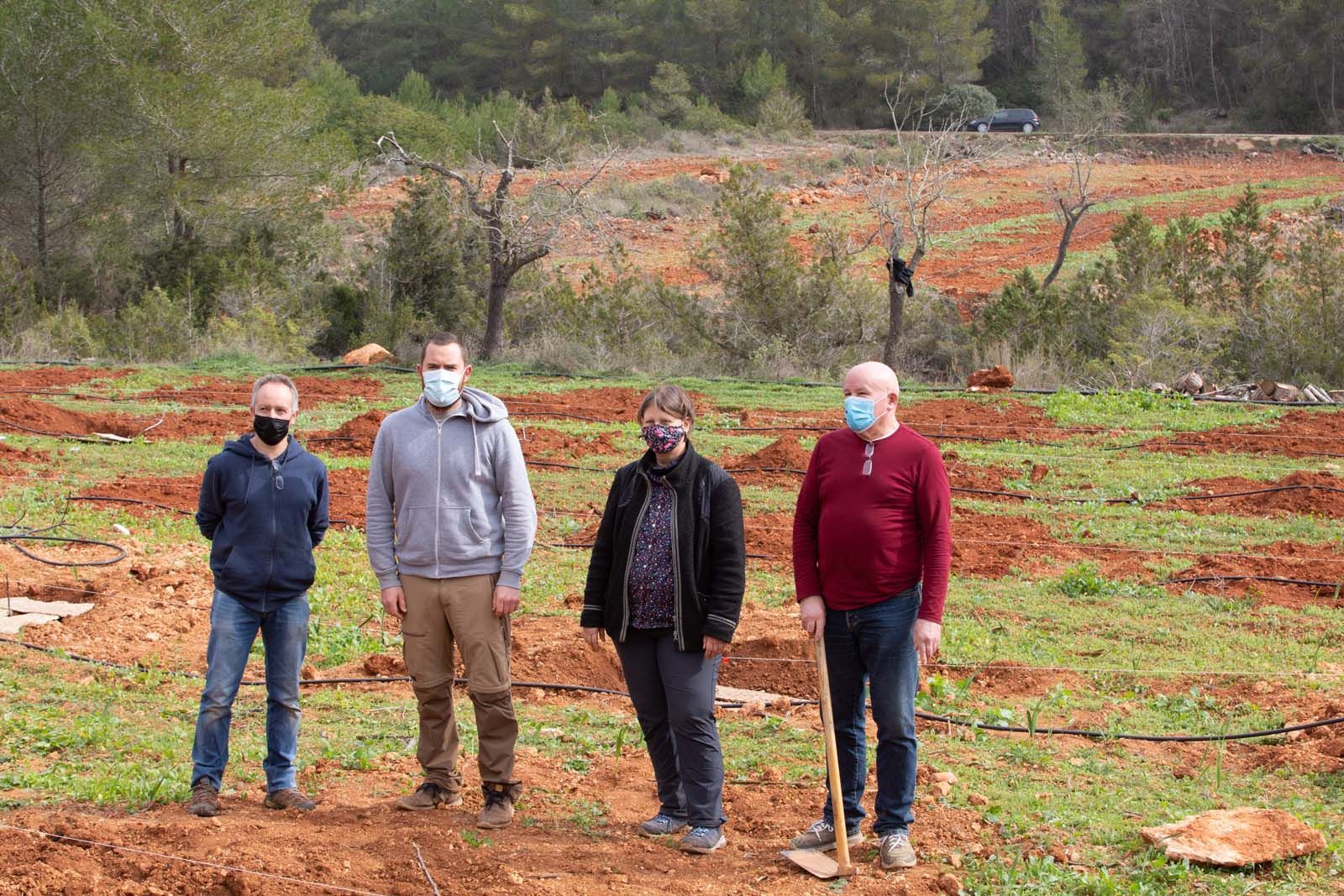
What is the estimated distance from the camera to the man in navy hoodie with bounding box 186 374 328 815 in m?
5.29

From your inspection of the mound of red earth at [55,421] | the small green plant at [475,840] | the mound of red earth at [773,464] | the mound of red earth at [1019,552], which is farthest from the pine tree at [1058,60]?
the small green plant at [475,840]

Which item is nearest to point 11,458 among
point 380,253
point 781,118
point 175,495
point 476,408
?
point 175,495

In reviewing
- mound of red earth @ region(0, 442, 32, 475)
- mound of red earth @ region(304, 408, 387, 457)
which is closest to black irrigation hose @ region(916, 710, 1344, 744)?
mound of red earth @ region(304, 408, 387, 457)

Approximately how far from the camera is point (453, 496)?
5.24 m

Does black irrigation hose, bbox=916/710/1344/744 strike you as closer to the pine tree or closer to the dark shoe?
the dark shoe

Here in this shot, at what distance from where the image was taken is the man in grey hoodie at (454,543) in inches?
206

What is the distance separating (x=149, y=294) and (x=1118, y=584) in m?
22.0

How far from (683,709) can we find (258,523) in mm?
1790

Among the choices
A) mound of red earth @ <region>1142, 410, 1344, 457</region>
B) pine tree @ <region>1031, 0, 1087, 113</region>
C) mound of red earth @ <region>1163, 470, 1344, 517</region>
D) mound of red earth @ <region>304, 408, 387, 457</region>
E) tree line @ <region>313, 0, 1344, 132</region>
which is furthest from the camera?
pine tree @ <region>1031, 0, 1087, 113</region>

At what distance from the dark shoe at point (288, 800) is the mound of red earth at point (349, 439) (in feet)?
31.8

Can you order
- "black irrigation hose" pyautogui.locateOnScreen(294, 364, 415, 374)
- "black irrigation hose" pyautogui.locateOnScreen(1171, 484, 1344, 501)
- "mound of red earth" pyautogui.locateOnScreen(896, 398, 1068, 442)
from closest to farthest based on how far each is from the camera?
1. "black irrigation hose" pyautogui.locateOnScreen(1171, 484, 1344, 501)
2. "mound of red earth" pyautogui.locateOnScreen(896, 398, 1068, 442)
3. "black irrigation hose" pyautogui.locateOnScreen(294, 364, 415, 374)

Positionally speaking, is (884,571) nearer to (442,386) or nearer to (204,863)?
(442,386)

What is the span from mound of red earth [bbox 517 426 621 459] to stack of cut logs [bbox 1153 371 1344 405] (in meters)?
8.18

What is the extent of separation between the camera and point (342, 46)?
67625 mm
